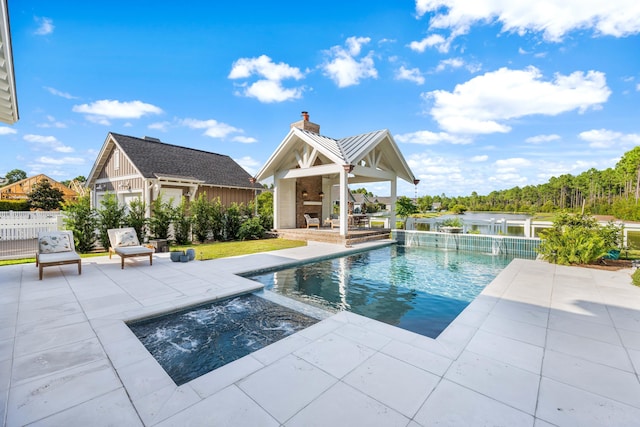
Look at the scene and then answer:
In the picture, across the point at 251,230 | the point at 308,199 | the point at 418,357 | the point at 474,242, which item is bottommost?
the point at 418,357

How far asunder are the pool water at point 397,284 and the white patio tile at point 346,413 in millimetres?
2139

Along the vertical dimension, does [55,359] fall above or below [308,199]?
below

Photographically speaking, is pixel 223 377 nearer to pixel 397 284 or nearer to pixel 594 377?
pixel 594 377

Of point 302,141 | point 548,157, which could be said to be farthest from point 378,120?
point 548,157

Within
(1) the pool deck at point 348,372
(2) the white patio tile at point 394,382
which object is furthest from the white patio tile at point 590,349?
(2) the white patio tile at point 394,382

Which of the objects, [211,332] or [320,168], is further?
[320,168]

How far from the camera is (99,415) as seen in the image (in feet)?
7.12

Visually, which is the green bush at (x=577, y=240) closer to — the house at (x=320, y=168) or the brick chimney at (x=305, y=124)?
the house at (x=320, y=168)

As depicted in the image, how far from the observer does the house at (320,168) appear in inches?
464

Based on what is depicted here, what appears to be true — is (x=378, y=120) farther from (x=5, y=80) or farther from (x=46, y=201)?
(x=46, y=201)

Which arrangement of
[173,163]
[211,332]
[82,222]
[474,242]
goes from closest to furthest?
[211,332] < [82,222] < [474,242] < [173,163]

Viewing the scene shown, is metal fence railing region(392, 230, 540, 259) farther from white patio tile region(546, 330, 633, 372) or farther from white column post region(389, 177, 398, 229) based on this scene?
white patio tile region(546, 330, 633, 372)

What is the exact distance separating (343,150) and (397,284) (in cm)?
732

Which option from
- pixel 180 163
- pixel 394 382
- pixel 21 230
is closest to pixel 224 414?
pixel 394 382
